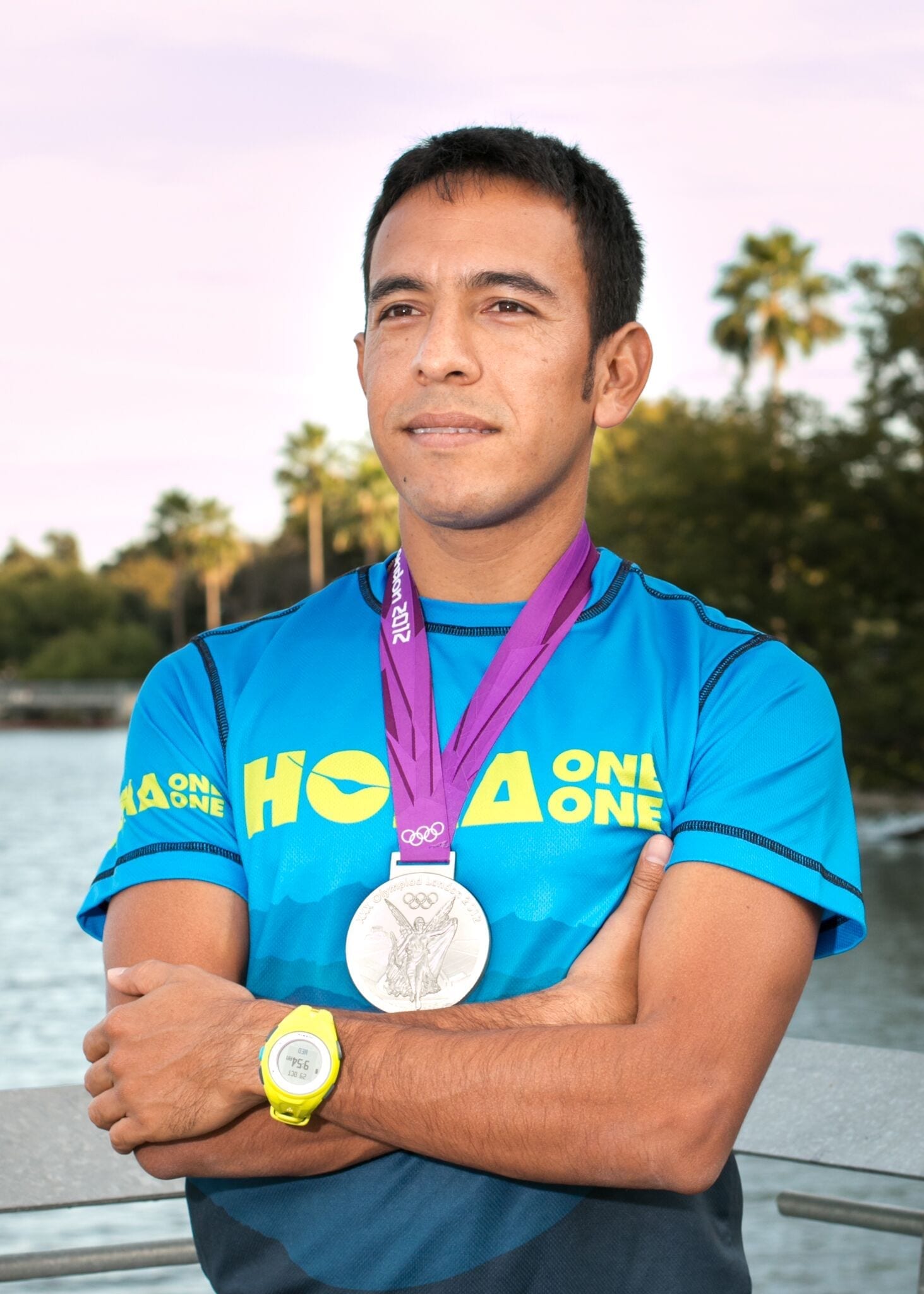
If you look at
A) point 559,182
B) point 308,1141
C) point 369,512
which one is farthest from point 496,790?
point 369,512

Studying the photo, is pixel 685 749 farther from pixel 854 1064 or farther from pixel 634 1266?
pixel 854 1064

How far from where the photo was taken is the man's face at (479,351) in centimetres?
230

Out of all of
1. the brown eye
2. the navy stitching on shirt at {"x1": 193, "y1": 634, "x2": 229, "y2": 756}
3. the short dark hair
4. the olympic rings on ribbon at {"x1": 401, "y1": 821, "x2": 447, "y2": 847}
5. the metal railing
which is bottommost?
the metal railing

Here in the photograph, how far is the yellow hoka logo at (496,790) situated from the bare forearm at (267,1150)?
16.1 inches

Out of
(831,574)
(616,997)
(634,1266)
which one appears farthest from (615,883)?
(831,574)

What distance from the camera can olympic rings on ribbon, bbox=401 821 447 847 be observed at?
2182 millimetres

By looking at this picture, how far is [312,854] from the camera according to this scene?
86.8 inches

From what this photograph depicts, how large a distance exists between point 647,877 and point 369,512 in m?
65.4

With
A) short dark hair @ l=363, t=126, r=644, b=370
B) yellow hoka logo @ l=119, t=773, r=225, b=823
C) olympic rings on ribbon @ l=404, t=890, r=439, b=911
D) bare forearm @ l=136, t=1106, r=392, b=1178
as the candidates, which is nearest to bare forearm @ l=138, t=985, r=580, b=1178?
bare forearm @ l=136, t=1106, r=392, b=1178

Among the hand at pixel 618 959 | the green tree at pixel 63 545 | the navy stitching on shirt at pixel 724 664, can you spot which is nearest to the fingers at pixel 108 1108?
the hand at pixel 618 959

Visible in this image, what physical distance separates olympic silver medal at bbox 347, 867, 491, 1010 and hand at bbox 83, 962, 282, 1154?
0.14 metres

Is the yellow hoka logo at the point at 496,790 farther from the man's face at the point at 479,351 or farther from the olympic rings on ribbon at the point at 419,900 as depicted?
the man's face at the point at 479,351

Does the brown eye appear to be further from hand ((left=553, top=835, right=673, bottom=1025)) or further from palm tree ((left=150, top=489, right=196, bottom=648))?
palm tree ((left=150, top=489, right=196, bottom=648))

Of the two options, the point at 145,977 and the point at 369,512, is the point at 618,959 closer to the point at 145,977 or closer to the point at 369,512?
the point at 145,977
